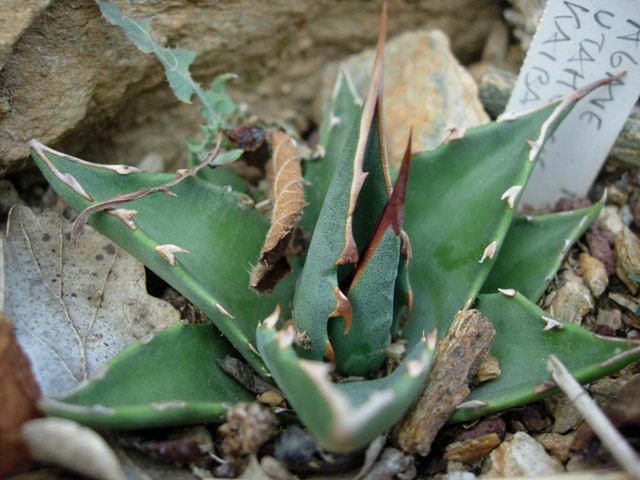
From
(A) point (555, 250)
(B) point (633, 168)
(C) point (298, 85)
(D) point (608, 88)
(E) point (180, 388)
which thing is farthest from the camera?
(C) point (298, 85)

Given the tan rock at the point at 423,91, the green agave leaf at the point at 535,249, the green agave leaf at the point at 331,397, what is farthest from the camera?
the tan rock at the point at 423,91

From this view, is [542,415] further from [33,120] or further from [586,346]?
[33,120]

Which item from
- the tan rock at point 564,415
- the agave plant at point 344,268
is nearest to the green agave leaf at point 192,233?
the agave plant at point 344,268

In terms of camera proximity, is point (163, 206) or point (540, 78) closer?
point (163, 206)

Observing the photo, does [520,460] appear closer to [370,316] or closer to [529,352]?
[529,352]

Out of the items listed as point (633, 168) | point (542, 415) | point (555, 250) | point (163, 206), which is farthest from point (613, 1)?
point (163, 206)

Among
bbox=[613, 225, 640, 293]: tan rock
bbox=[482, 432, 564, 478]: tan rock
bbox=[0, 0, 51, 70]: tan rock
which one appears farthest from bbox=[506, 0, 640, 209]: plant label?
bbox=[0, 0, 51, 70]: tan rock

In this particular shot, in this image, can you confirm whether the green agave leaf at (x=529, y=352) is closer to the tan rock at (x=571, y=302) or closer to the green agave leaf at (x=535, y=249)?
the green agave leaf at (x=535, y=249)
